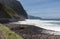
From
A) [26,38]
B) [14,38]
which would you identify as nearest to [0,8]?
[26,38]

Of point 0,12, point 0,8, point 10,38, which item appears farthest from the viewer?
point 0,8

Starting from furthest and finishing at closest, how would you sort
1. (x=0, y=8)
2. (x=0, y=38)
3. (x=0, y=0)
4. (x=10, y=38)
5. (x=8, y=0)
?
(x=8, y=0) → (x=0, y=0) → (x=0, y=8) → (x=10, y=38) → (x=0, y=38)

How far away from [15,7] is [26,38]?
128668 millimetres

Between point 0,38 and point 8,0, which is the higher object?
point 8,0

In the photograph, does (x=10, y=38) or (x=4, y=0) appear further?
(x=4, y=0)

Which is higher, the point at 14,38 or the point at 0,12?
the point at 0,12

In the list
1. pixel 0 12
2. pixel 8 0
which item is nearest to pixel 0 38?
pixel 0 12

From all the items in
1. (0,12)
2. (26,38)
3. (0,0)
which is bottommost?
(26,38)

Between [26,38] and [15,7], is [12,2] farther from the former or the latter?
[26,38]

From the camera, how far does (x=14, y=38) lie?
1580cm

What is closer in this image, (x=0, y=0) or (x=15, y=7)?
(x=0, y=0)

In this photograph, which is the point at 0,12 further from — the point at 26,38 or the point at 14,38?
the point at 14,38

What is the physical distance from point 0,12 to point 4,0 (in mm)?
41084

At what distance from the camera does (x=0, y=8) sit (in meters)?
104
